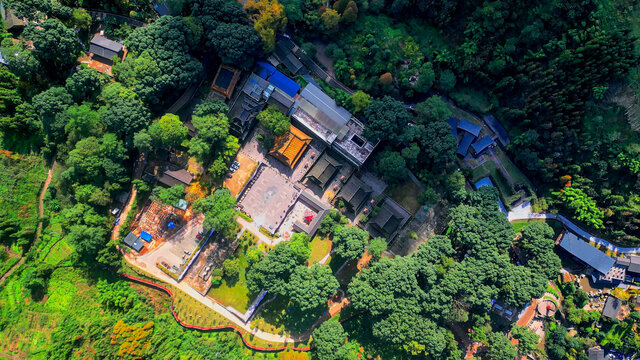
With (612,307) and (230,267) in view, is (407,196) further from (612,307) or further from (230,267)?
(612,307)

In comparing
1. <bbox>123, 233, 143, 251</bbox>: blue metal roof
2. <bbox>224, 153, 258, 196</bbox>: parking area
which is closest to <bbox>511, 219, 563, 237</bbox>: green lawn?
<bbox>224, 153, 258, 196</bbox>: parking area

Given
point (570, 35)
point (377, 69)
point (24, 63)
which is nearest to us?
point (24, 63)

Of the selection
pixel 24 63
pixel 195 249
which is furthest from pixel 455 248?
pixel 24 63

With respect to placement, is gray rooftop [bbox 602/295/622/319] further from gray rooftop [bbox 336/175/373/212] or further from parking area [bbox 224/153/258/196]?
parking area [bbox 224/153/258/196]

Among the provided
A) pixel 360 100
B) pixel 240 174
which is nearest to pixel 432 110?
pixel 360 100

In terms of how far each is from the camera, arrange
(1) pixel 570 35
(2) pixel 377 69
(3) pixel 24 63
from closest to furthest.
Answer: (3) pixel 24 63 → (1) pixel 570 35 → (2) pixel 377 69

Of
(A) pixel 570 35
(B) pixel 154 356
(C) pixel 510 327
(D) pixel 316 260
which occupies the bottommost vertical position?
(B) pixel 154 356

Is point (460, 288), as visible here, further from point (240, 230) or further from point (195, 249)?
point (195, 249)

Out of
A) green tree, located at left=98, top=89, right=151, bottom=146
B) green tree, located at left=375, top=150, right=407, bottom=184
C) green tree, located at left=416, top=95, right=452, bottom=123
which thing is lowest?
green tree, located at left=98, top=89, right=151, bottom=146
